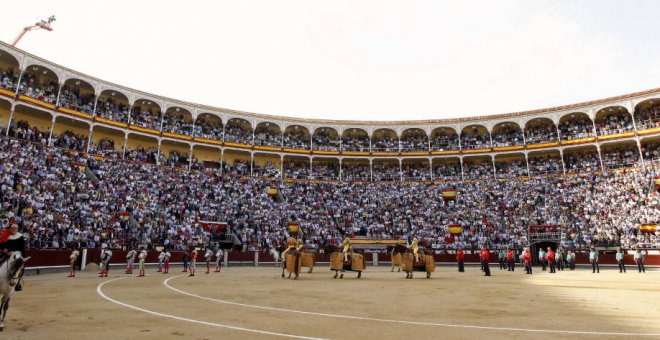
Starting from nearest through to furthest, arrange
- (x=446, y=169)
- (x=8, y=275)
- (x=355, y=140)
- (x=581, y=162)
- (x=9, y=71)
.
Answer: (x=8, y=275), (x=9, y=71), (x=581, y=162), (x=446, y=169), (x=355, y=140)

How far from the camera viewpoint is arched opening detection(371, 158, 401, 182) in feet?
159

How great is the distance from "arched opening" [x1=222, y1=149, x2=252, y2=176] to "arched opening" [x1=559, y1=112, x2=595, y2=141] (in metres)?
35.8

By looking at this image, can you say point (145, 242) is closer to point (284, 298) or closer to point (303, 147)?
point (284, 298)

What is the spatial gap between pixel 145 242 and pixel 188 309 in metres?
21.9

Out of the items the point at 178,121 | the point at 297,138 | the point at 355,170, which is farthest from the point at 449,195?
the point at 178,121

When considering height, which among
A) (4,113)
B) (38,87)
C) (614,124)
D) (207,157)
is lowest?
(207,157)

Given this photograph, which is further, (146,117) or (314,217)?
(146,117)

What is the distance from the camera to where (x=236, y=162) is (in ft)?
157

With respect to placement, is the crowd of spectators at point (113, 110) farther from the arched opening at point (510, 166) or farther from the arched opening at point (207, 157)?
the arched opening at point (510, 166)

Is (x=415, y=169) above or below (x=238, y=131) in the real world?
below

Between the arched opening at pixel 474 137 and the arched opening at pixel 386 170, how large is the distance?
28.0 ft

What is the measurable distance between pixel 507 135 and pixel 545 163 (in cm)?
563

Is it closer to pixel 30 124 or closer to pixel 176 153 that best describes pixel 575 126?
pixel 176 153

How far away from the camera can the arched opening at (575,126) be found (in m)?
43.2
